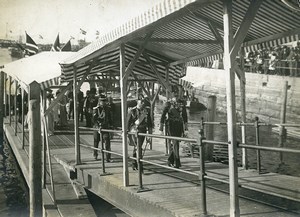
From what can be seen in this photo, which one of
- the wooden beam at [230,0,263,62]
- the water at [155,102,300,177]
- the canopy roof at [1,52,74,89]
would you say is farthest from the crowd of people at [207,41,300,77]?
the wooden beam at [230,0,263,62]

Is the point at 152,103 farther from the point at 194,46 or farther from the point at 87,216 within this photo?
the point at 87,216

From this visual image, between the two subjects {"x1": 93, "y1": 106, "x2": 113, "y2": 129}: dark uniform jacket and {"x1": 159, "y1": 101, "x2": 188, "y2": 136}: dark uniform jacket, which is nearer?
{"x1": 159, "y1": 101, "x2": 188, "y2": 136}: dark uniform jacket

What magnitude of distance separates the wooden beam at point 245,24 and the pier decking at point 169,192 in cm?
185

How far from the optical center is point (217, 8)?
620 centimetres

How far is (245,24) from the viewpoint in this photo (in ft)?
15.2

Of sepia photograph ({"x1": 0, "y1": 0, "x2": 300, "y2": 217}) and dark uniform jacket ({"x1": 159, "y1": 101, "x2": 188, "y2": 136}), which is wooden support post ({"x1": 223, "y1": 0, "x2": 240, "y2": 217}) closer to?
sepia photograph ({"x1": 0, "y1": 0, "x2": 300, "y2": 217})

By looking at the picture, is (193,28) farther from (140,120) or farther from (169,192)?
(169,192)

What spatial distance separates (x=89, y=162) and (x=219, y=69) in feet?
92.8

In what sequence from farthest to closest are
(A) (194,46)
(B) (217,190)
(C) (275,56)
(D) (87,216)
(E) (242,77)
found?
(C) (275,56) < (A) (194,46) < (E) (242,77) < (D) (87,216) < (B) (217,190)

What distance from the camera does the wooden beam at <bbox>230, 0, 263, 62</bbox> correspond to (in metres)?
4.60

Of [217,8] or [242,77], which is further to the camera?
[242,77]

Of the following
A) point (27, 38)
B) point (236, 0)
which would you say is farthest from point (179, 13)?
point (27, 38)

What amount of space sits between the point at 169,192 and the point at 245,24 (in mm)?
3401

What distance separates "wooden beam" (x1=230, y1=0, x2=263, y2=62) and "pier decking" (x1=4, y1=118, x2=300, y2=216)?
1.85m
